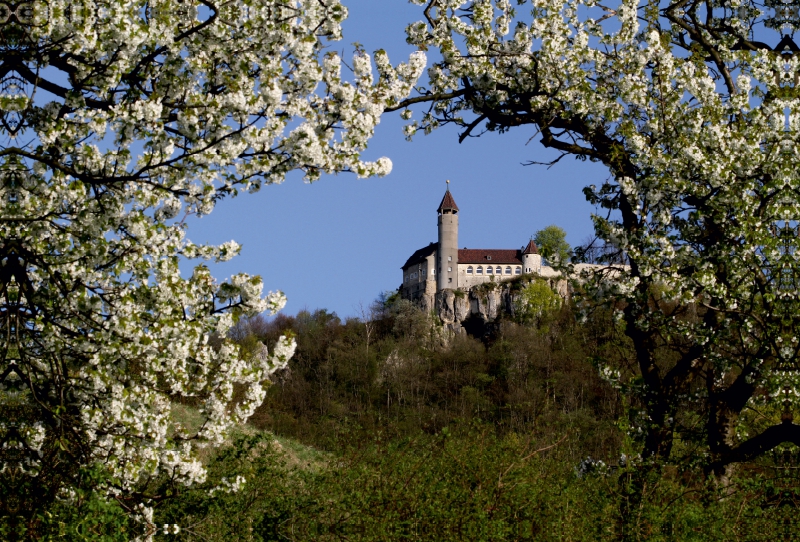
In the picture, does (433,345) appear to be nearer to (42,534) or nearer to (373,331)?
(373,331)

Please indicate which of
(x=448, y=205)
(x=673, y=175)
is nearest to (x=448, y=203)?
(x=448, y=205)

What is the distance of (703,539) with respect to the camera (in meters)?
7.49

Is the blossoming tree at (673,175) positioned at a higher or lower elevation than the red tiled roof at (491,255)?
lower

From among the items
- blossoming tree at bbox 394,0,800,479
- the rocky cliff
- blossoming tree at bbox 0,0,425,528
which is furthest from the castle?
blossoming tree at bbox 0,0,425,528

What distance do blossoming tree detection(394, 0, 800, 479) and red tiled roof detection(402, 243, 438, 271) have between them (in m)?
101

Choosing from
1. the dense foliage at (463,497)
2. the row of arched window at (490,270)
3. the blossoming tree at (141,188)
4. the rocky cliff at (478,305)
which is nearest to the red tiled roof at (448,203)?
the row of arched window at (490,270)

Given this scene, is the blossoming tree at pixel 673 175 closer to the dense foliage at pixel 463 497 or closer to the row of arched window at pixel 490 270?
the dense foliage at pixel 463 497

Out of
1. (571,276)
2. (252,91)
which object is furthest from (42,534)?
(571,276)

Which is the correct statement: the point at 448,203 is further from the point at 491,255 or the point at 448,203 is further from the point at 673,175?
the point at 673,175

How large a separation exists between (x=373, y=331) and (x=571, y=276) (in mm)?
84431

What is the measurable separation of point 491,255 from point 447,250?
244 inches

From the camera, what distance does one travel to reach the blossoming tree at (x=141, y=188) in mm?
5234

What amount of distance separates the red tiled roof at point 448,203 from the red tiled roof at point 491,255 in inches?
230

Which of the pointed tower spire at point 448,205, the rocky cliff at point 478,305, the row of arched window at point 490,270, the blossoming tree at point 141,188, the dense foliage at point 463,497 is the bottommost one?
the dense foliage at point 463,497
